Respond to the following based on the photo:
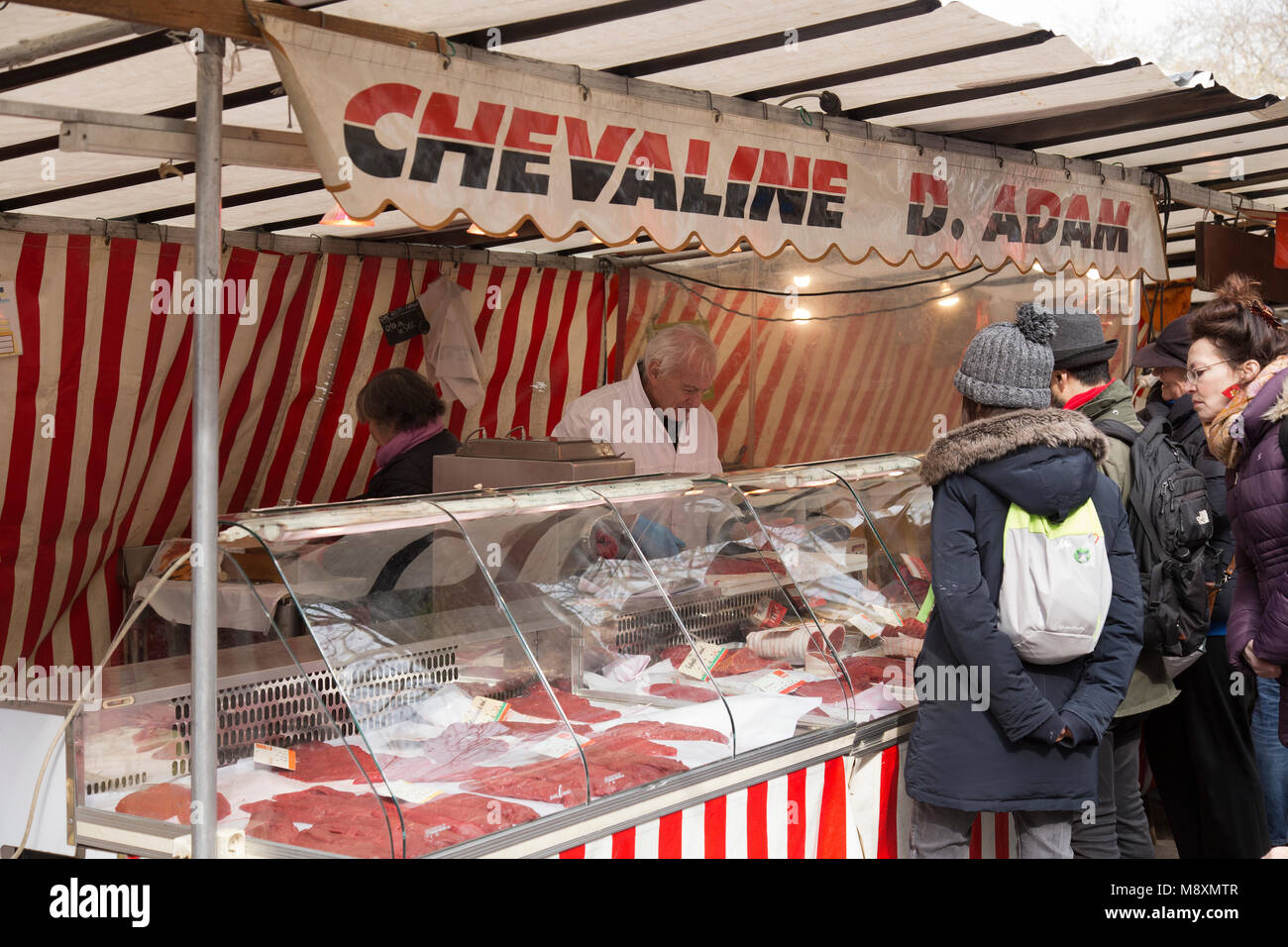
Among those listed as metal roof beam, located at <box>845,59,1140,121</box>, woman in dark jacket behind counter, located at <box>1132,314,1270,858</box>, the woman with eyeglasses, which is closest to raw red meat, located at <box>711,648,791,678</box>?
the woman with eyeglasses

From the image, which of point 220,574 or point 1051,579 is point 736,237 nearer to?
point 1051,579

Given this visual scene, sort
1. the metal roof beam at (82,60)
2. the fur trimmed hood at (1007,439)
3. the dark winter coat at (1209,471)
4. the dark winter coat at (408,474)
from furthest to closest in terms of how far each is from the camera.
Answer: the dark winter coat at (408,474) < the dark winter coat at (1209,471) < the metal roof beam at (82,60) < the fur trimmed hood at (1007,439)

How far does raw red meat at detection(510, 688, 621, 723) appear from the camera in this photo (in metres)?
3.33

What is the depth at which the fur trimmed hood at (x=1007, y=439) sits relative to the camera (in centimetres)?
311

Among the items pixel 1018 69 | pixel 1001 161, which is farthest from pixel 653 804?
pixel 1001 161

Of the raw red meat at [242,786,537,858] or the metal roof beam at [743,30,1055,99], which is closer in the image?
the raw red meat at [242,786,537,858]

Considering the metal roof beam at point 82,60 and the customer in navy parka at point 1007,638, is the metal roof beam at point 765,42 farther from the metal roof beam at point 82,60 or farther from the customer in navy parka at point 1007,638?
the metal roof beam at point 82,60

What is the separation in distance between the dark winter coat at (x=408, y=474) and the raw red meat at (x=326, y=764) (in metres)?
2.36

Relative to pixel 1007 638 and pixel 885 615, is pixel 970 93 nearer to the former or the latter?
pixel 885 615

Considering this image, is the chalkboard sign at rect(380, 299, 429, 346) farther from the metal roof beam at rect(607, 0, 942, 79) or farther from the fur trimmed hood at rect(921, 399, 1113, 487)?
the fur trimmed hood at rect(921, 399, 1113, 487)

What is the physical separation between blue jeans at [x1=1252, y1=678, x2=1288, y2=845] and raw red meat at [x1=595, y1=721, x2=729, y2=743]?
2129 mm

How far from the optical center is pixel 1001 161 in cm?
478

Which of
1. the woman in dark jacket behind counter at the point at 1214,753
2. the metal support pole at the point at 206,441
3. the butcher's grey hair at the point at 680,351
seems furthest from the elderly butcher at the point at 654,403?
the metal support pole at the point at 206,441

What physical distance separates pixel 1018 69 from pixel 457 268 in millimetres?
Answer: 4320
